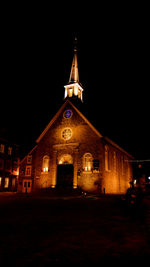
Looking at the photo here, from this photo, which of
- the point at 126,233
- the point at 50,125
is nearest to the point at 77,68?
the point at 50,125

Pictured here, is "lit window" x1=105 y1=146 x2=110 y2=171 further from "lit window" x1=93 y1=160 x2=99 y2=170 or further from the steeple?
the steeple

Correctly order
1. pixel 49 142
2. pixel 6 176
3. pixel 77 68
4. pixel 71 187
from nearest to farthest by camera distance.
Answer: pixel 71 187 → pixel 49 142 → pixel 6 176 → pixel 77 68

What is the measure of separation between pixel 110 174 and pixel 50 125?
12.5m

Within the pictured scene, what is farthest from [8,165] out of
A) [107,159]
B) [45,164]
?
[107,159]

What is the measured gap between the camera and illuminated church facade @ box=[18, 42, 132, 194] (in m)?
29.9

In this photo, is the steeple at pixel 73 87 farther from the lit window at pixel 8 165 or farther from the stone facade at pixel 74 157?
the lit window at pixel 8 165

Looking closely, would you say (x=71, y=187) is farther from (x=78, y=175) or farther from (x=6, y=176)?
(x=6, y=176)

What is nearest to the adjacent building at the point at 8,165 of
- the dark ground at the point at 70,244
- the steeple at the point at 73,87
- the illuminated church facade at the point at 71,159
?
the illuminated church facade at the point at 71,159

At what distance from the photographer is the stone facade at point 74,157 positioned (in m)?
29.9

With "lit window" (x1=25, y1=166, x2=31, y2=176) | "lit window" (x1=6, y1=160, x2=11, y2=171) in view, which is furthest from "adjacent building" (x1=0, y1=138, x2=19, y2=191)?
"lit window" (x1=25, y1=166, x2=31, y2=176)

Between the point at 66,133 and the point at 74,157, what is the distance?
431 centimetres

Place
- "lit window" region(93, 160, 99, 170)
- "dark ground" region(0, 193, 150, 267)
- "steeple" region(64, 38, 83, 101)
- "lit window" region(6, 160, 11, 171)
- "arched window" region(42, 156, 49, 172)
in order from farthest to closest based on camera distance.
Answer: "lit window" region(6, 160, 11, 171) < "steeple" region(64, 38, 83, 101) < "arched window" region(42, 156, 49, 172) < "lit window" region(93, 160, 99, 170) < "dark ground" region(0, 193, 150, 267)

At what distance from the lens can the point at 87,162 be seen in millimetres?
30953

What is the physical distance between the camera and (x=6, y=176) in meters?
41.9
